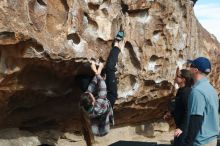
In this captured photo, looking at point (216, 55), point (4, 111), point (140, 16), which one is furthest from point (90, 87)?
point (216, 55)

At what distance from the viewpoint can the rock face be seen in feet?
15.2

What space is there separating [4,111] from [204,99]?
7.74ft

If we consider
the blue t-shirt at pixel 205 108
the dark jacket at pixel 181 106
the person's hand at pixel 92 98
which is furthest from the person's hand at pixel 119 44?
the blue t-shirt at pixel 205 108

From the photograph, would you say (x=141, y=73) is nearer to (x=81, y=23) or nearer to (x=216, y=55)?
(x=81, y=23)

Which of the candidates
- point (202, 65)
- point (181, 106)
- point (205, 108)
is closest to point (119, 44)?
point (181, 106)

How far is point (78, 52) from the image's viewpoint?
16.4 ft

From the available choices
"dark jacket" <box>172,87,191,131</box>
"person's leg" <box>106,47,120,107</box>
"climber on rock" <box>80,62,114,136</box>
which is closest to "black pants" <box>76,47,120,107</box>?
"person's leg" <box>106,47,120,107</box>

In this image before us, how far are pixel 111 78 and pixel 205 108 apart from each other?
4.86 feet

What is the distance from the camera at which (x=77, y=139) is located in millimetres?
6410

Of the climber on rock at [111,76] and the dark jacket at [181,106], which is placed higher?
the climber on rock at [111,76]

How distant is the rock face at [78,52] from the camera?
4621mm

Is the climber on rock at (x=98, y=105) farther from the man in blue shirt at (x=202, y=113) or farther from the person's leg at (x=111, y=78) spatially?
the man in blue shirt at (x=202, y=113)

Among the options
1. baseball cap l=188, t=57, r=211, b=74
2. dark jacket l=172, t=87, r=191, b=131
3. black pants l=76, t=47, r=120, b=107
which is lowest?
dark jacket l=172, t=87, r=191, b=131

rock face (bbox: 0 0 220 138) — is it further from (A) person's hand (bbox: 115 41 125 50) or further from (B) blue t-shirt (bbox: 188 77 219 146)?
(B) blue t-shirt (bbox: 188 77 219 146)
